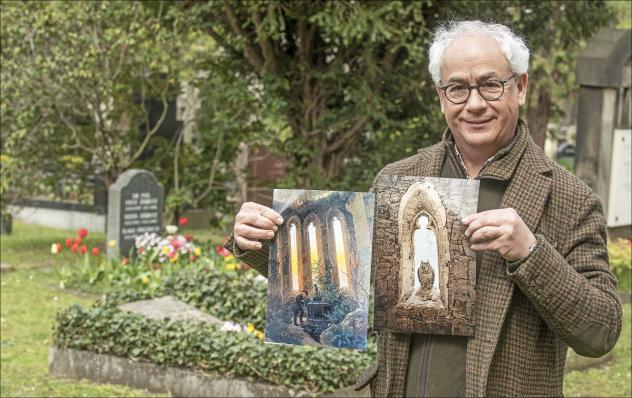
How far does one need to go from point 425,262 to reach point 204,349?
4.52 meters

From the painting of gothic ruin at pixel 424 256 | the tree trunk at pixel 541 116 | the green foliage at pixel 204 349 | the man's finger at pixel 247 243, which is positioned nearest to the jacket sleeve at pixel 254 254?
the man's finger at pixel 247 243

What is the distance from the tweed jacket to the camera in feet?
8.47

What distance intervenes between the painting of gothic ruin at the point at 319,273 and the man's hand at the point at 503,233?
364mm

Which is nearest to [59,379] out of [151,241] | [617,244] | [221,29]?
[151,241]

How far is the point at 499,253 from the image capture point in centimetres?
254

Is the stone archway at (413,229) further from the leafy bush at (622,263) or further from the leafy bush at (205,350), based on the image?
the leafy bush at (622,263)

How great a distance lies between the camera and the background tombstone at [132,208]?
1225 cm

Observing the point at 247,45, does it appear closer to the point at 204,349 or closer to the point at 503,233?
the point at 204,349

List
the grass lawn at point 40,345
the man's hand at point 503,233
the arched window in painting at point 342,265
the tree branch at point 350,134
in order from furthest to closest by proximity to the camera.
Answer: the tree branch at point 350,134
the grass lawn at point 40,345
the arched window in painting at point 342,265
the man's hand at point 503,233

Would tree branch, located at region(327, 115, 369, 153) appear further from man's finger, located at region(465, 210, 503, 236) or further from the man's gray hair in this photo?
man's finger, located at region(465, 210, 503, 236)

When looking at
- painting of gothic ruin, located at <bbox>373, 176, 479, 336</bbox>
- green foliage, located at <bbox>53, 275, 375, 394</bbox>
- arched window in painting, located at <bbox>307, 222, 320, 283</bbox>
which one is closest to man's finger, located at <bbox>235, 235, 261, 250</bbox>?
arched window in painting, located at <bbox>307, 222, 320, 283</bbox>

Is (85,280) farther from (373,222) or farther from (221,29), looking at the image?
(373,222)

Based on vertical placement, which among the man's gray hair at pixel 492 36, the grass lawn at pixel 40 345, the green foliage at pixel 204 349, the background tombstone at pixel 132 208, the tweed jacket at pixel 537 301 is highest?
the man's gray hair at pixel 492 36

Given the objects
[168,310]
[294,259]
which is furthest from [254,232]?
[168,310]
